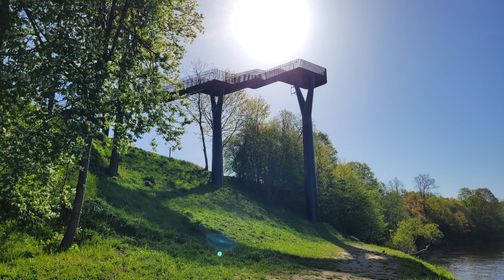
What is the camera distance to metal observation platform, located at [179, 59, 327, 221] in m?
41.1

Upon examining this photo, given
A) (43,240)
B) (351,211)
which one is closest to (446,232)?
(351,211)

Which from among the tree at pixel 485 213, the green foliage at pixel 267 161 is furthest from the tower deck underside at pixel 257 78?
the tree at pixel 485 213

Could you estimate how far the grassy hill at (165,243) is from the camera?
459 inches

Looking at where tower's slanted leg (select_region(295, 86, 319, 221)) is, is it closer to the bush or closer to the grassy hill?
the grassy hill

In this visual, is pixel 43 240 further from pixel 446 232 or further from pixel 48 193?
pixel 446 232

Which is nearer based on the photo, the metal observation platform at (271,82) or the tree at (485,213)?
the metal observation platform at (271,82)

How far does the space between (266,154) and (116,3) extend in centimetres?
3973

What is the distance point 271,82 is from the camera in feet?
152

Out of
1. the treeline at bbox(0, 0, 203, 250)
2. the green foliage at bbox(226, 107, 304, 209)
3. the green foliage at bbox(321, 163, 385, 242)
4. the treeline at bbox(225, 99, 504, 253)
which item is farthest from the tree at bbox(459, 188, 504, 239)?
the treeline at bbox(0, 0, 203, 250)

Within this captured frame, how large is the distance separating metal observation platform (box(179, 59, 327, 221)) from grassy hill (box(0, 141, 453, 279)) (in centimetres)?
753

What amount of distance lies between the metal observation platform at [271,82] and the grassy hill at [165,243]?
297 inches

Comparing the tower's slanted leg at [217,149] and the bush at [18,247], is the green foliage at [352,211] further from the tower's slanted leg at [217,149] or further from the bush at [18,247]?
the bush at [18,247]

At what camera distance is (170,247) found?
54.5ft

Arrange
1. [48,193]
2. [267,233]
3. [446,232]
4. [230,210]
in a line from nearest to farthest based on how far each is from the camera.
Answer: [48,193]
[267,233]
[230,210]
[446,232]
